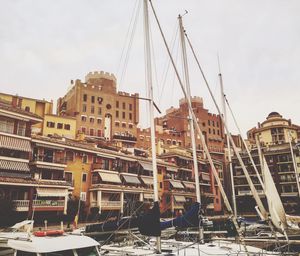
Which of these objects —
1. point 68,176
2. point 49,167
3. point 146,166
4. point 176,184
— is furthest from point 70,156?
point 176,184

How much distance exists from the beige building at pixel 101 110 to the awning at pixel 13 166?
3744 centimetres

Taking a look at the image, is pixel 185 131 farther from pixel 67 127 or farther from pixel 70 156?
pixel 70 156

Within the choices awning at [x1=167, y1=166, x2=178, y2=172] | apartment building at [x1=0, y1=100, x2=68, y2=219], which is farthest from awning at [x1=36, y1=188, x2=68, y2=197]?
awning at [x1=167, y1=166, x2=178, y2=172]

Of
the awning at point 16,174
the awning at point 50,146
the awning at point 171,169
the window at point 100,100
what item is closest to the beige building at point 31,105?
the awning at point 50,146

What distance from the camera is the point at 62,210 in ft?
128

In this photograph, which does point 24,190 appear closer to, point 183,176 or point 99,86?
point 183,176

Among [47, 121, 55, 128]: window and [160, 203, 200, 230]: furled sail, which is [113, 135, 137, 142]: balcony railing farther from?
[160, 203, 200, 230]: furled sail

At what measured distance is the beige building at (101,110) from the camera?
77.6 m

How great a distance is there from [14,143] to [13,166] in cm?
261

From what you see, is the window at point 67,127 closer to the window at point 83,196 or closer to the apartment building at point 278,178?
the window at point 83,196

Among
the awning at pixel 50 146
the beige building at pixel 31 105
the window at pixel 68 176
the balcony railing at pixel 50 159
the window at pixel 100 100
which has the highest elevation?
the window at pixel 100 100

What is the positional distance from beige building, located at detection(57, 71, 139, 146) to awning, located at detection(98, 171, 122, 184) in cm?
2710

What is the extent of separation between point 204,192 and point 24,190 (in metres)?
40.8

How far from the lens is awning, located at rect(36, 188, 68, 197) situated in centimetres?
3700
